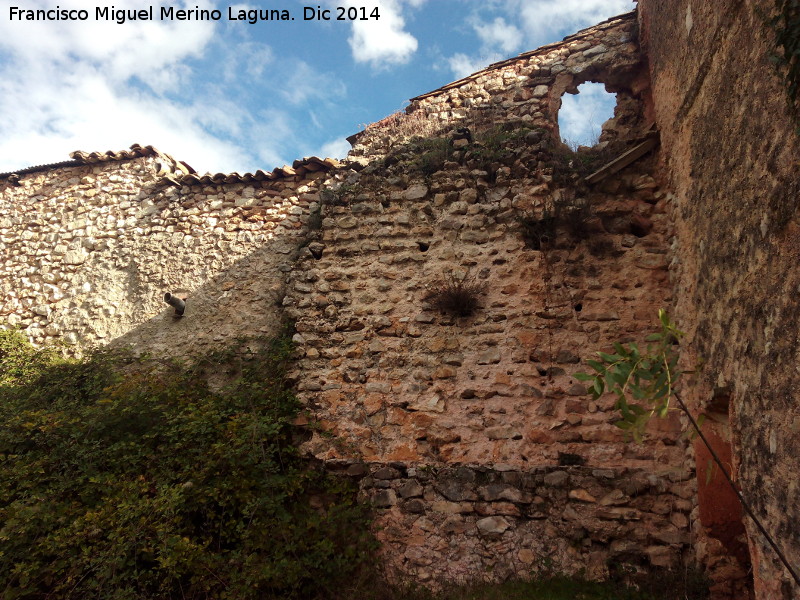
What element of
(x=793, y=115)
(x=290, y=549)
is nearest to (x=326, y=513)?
(x=290, y=549)

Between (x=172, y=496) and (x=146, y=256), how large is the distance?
3.86 metres

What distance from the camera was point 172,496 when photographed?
4543mm

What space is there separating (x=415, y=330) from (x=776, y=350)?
322 cm

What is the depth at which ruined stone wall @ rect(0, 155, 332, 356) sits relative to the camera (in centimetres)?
Answer: 679

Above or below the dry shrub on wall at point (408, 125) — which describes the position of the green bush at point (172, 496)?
below

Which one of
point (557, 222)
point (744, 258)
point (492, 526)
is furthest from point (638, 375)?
point (557, 222)

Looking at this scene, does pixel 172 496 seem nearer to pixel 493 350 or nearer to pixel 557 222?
pixel 493 350

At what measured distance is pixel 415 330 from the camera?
547 centimetres

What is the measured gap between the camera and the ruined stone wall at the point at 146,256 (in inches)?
267

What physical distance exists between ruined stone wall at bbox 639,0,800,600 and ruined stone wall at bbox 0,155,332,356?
4325mm

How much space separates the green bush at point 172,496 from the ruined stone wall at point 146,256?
2.66ft

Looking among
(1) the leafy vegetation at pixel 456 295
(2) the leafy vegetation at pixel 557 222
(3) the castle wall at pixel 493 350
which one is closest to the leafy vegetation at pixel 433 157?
(3) the castle wall at pixel 493 350

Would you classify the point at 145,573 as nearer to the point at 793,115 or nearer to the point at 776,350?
the point at 776,350

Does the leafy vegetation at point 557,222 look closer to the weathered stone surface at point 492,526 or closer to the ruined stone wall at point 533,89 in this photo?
the ruined stone wall at point 533,89
